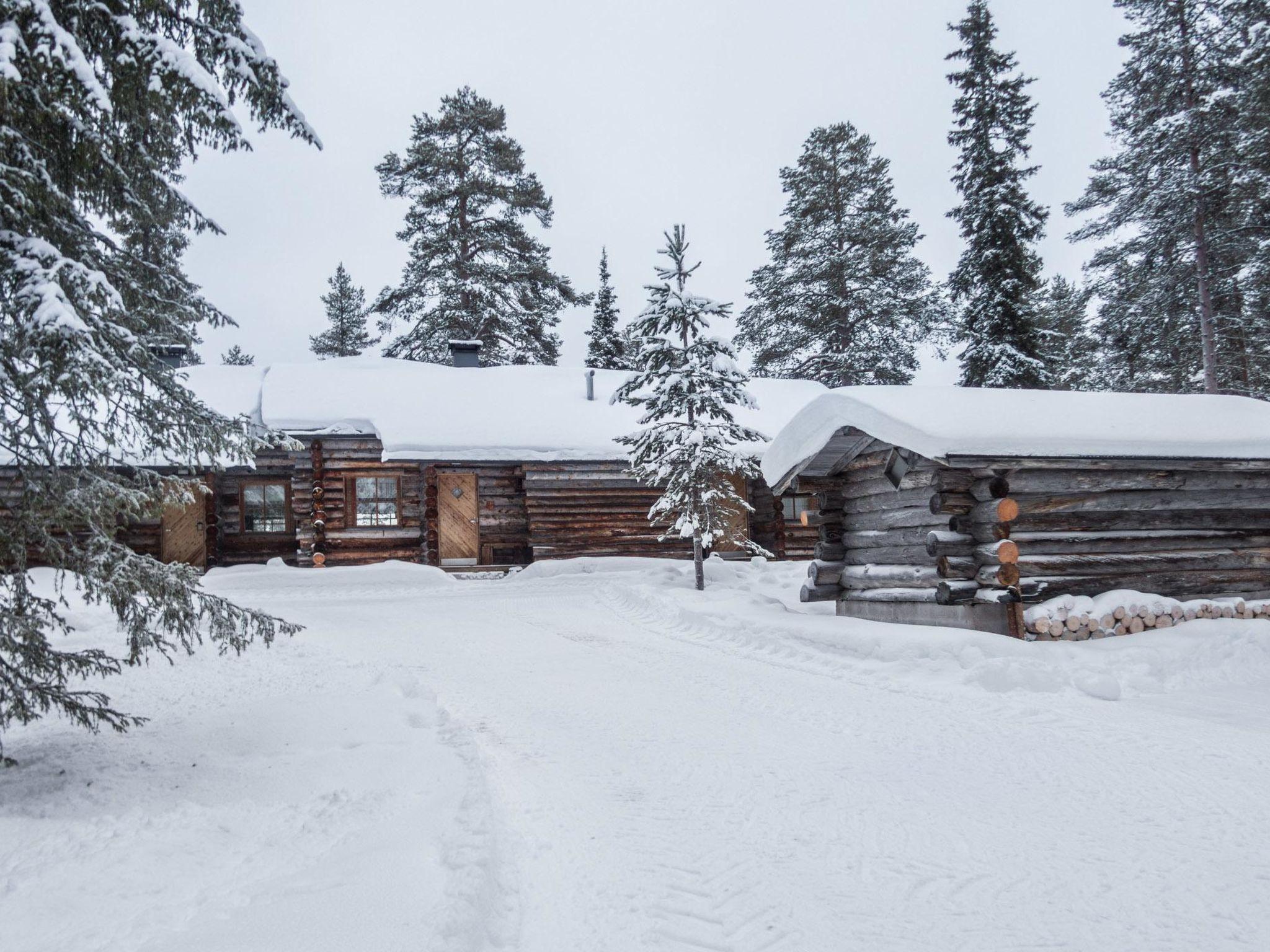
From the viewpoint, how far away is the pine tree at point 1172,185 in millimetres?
15891

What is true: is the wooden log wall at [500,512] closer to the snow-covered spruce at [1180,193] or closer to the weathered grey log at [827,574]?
the weathered grey log at [827,574]

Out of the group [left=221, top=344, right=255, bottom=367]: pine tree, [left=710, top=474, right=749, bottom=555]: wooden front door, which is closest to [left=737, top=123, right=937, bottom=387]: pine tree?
[left=710, top=474, right=749, bottom=555]: wooden front door

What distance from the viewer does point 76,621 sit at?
8.92 meters

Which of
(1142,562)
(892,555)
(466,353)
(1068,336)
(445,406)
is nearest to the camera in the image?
(1142,562)

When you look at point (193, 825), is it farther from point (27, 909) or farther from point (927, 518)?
point (927, 518)

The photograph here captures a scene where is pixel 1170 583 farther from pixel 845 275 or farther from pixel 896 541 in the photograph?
pixel 845 275

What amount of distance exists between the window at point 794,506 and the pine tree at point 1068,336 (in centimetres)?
783

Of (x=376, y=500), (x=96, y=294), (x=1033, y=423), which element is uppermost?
(x=96, y=294)

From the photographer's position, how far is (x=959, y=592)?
7.76 meters

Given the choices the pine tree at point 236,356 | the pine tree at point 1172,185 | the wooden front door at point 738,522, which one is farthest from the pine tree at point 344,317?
the pine tree at point 1172,185

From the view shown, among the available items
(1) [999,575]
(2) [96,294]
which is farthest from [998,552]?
(2) [96,294]

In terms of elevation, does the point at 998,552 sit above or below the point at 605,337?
below

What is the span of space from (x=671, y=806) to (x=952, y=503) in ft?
17.6

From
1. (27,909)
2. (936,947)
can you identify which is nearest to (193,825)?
(27,909)
